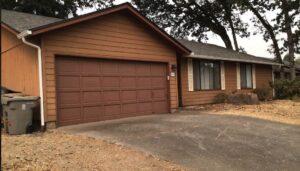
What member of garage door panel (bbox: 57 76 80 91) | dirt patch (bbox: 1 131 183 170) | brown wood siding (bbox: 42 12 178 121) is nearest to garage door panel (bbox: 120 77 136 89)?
brown wood siding (bbox: 42 12 178 121)

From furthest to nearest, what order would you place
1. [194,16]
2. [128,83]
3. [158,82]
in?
[194,16], [158,82], [128,83]

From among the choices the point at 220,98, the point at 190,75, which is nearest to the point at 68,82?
the point at 190,75

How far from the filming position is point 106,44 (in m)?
10.5

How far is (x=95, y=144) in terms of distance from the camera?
6820mm

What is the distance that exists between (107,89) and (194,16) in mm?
23733

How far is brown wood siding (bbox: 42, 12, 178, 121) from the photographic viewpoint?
8844 millimetres

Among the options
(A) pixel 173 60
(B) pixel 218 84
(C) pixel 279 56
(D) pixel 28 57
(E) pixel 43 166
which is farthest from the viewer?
(C) pixel 279 56

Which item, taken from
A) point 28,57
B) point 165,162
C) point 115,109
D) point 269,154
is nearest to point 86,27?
point 28,57

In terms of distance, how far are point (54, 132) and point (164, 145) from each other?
126 inches

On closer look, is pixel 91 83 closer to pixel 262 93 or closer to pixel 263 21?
pixel 262 93

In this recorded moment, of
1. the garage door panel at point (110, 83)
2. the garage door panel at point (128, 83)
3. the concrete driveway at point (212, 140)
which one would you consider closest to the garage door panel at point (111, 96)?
the garage door panel at point (110, 83)

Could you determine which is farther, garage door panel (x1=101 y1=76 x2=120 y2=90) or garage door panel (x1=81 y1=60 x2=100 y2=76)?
garage door panel (x1=101 y1=76 x2=120 y2=90)

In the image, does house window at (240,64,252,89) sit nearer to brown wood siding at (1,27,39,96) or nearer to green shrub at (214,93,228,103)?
green shrub at (214,93,228,103)

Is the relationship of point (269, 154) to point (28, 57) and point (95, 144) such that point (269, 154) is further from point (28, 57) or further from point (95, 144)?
point (28, 57)
